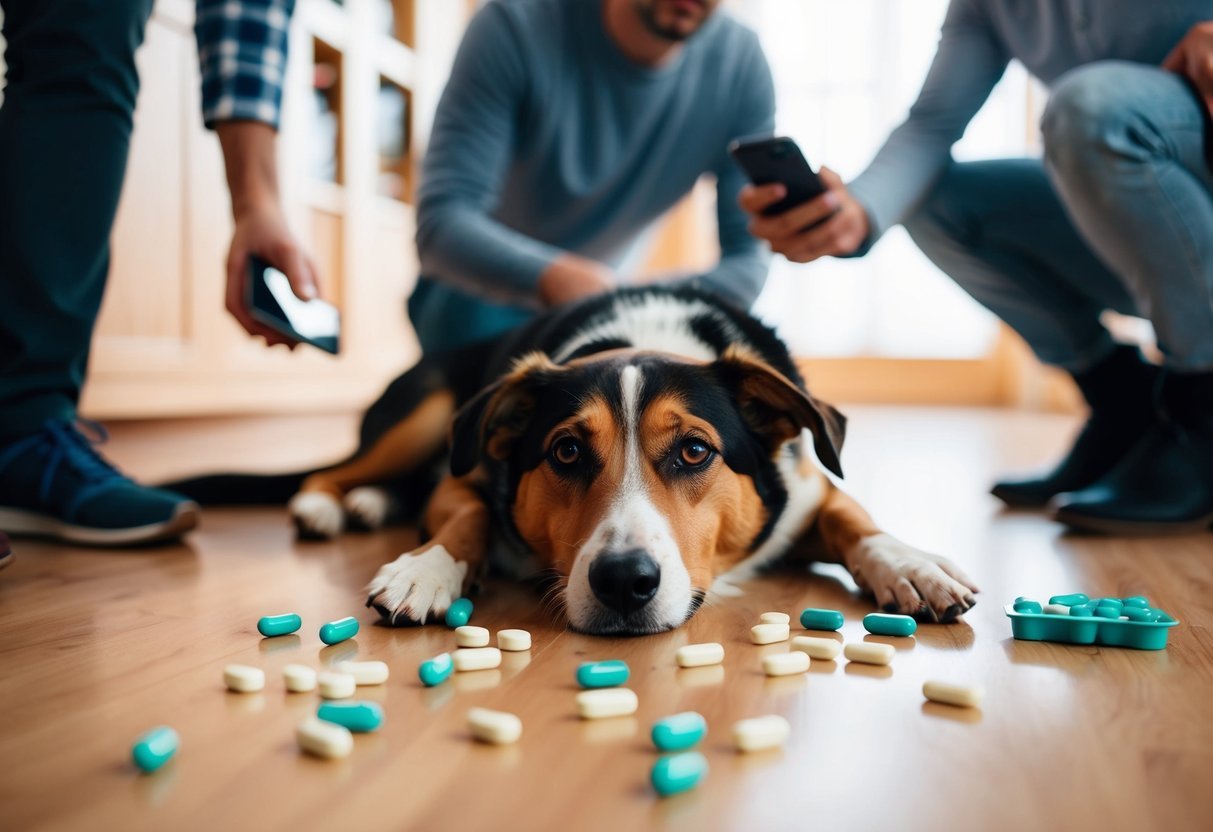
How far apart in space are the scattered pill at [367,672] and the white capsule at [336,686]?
0.03 metres

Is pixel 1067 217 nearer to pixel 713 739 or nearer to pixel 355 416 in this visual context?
pixel 713 739

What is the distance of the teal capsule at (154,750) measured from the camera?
1015 mm

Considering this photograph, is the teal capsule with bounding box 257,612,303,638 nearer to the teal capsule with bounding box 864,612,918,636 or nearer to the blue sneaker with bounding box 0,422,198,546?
the blue sneaker with bounding box 0,422,198,546

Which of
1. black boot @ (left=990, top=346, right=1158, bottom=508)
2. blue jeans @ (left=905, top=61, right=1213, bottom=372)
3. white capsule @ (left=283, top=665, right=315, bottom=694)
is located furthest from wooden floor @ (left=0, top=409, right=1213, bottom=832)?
black boot @ (left=990, top=346, right=1158, bottom=508)

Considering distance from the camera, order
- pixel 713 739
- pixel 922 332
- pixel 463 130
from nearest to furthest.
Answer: pixel 713 739 < pixel 463 130 < pixel 922 332

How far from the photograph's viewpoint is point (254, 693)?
1.28 meters

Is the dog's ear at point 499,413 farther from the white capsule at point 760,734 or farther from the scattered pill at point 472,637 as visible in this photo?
the white capsule at point 760,734

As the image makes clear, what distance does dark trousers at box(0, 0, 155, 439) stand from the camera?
6.75 ft

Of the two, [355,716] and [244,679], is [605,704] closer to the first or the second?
[355,716]

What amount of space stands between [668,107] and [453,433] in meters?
1.92

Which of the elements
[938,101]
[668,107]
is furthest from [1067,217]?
[668,107]

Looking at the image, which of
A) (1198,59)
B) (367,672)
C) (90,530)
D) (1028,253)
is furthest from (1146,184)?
(90,530)

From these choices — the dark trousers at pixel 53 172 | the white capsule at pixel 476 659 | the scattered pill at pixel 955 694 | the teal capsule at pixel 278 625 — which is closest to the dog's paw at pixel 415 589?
the teal capsule at pixel 278 625

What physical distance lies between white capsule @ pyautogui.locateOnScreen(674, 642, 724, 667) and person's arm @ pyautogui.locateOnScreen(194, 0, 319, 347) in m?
1.19
